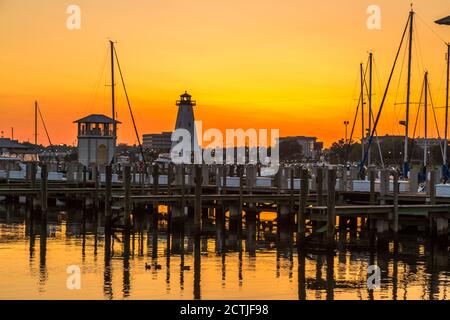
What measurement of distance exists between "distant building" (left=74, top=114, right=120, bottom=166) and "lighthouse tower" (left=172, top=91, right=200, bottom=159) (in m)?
20.1

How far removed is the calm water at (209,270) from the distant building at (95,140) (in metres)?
36.3

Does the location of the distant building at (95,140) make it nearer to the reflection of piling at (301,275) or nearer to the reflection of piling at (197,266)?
the reflection of piling at (197,266)

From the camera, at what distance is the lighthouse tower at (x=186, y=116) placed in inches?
3969

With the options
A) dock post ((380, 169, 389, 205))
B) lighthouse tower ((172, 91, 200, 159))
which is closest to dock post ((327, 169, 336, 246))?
dock post ((380, 169, 389, 205))

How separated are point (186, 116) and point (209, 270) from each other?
7098 centimetres

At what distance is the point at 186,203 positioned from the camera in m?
43.6

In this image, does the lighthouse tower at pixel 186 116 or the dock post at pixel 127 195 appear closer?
the dock post at pixel 127 195

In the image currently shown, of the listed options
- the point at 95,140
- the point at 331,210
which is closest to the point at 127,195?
the point at 331,210

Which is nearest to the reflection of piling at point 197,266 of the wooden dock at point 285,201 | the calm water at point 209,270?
the calm water at point 209,270

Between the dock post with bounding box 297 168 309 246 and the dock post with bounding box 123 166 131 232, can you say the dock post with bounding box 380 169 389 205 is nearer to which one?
the dock post with bounding box 297 168 309 246

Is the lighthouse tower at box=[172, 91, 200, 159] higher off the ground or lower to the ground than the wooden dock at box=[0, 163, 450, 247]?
higher

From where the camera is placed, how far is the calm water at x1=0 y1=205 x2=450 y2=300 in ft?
87.0
